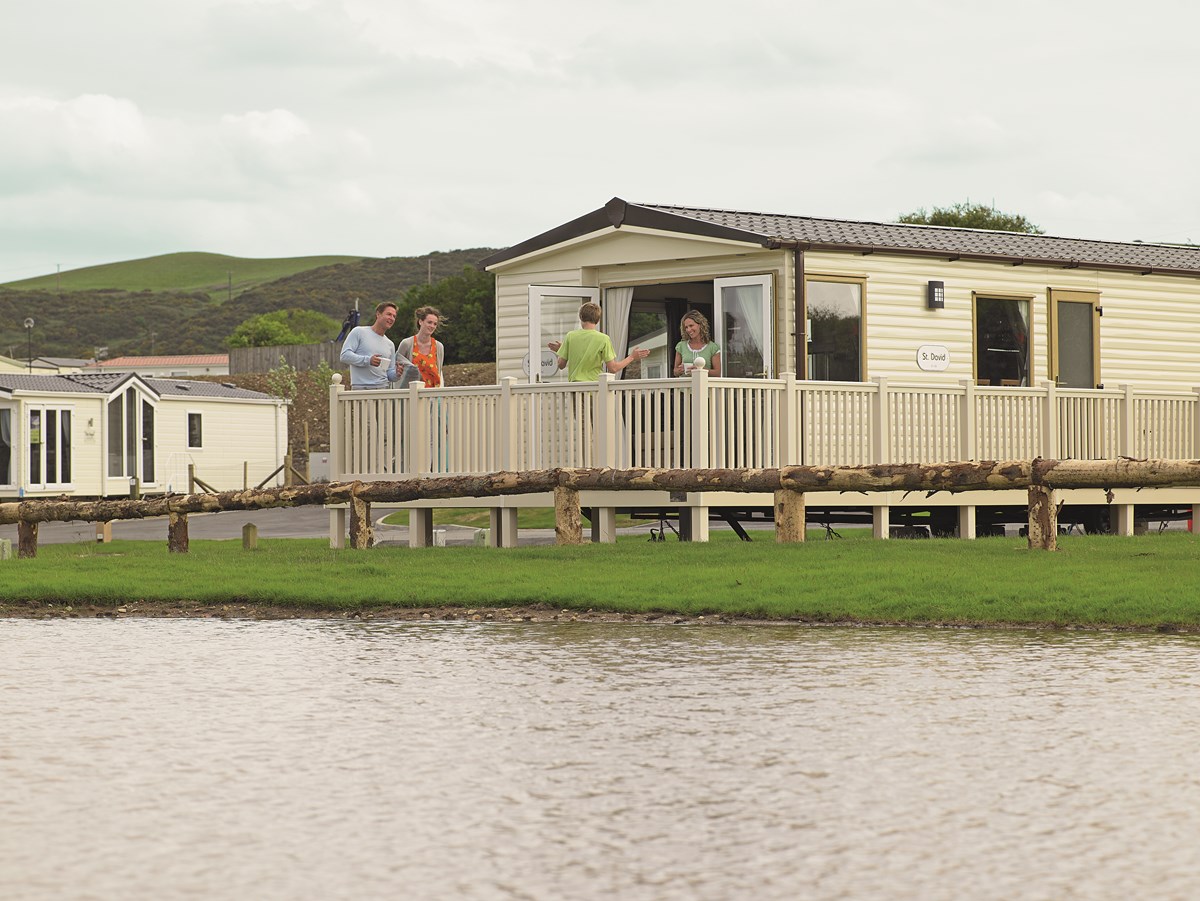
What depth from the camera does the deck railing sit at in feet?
55.0

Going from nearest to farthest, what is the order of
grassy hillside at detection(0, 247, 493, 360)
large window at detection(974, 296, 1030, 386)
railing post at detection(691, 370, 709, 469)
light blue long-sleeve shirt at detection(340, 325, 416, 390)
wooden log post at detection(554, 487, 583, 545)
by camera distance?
wooden log post at detection(554, 487, 583, 545) < railing post at detection(691, 370, 709, 469) < light blue long-sleeve shirt at detection(340, 325, 416, 390) < large window at detection(974, 296, 1030, 386) < grassy hillside at detection(0, 247, 493, 360)

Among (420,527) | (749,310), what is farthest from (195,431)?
(749,310)

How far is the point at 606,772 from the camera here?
21.5 feet

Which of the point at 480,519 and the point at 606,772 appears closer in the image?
the point at 606,772

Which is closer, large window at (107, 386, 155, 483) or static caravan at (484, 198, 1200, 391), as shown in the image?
static caravan at (484, 198, 1200, 391)

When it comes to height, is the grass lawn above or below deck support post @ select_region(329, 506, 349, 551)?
below

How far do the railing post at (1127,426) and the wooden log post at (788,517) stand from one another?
585 centimetres

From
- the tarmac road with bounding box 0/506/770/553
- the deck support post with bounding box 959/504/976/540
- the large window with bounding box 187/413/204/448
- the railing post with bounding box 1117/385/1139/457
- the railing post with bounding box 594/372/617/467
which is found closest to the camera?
the railing post with bounding box 594/372/617/467

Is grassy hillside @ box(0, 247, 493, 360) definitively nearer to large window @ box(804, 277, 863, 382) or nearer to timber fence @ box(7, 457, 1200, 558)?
timber fence @ box(7, 457, 1200, 558)

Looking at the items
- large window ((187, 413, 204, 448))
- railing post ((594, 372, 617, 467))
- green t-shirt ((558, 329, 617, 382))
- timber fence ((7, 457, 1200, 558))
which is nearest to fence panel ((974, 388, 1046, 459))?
timber fence ((7, 457, 1200, 558))

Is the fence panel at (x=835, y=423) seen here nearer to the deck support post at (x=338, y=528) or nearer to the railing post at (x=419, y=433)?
the railing post at (x=419, y=433)

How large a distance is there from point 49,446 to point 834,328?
26.9 m

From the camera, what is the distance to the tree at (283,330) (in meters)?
115

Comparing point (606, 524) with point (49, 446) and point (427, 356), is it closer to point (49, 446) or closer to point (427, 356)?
point (427, 356)
